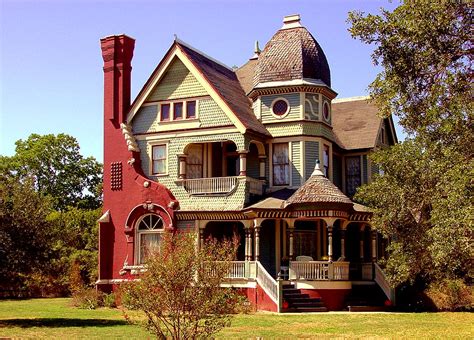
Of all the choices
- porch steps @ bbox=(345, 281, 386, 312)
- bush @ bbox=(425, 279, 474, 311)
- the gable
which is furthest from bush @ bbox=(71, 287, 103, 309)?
bush @ bbox=(425, 279, 474, 311)

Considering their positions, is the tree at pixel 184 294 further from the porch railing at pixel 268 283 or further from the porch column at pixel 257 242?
the porch column at pixel 257 242

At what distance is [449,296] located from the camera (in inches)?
1116

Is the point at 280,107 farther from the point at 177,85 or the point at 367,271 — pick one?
the point at 367,271

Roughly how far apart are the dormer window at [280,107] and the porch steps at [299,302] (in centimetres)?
825

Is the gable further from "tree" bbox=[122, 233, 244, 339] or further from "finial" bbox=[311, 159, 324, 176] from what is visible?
"tree" bbox=[122, 233, 244, 339]

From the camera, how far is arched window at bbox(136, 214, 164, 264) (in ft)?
105

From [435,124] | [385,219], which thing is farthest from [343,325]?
[435,124]

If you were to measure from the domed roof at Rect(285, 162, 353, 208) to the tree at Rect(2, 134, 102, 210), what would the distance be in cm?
3935

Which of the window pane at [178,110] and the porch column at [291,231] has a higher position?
the window pane at [178,110]

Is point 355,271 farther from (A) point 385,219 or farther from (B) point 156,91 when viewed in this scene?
(B) point 156,91

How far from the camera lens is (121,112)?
3372 cm

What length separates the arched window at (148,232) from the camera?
32094 millimetres

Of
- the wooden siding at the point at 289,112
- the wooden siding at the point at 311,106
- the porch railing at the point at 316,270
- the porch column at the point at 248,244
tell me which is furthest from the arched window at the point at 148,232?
the wooden siding at the point at 311,106

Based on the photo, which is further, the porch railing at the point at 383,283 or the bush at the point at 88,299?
the bush at the point at 88,299
